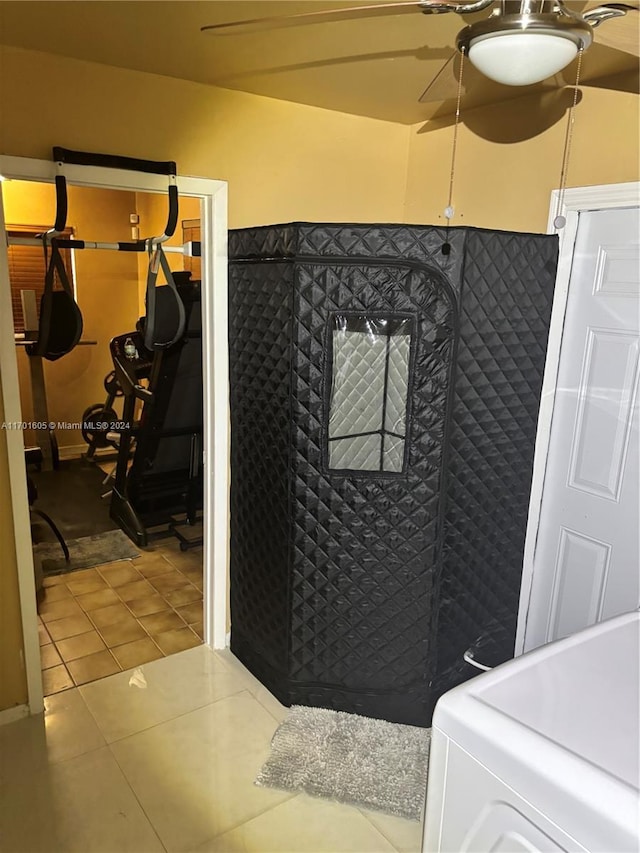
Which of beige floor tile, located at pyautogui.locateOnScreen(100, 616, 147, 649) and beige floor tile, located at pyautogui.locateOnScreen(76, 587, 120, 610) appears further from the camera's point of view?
beige floor tile, located at pyautogui.locateOnScreen(76, 587, 120, 610)

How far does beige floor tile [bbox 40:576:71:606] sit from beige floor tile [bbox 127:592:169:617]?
384 millimetres

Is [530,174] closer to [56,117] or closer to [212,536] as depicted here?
[56,117]

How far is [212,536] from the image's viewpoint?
2766 mm

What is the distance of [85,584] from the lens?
3.51 meters

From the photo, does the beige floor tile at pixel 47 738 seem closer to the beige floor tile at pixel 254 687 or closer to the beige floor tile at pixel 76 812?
the beige floor tile at pixel 76 812

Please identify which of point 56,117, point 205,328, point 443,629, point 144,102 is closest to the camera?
point 56,117

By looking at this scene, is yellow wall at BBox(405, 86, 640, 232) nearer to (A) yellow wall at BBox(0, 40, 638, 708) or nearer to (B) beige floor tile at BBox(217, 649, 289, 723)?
(A) yellow wall at BBox(0, 40, 638, 708)

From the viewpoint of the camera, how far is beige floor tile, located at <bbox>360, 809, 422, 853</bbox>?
1.90 meters

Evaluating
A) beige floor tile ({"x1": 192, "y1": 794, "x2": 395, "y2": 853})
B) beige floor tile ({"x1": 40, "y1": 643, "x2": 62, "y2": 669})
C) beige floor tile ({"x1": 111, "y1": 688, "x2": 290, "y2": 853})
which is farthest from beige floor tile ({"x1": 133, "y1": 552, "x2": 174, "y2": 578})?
beige floor tile ({"x1": 192, "y1": 794, "x2": 395, "y2": 853})

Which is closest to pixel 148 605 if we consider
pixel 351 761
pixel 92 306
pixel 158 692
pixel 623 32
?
pixel 158 692

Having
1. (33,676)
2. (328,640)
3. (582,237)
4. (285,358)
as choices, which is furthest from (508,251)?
(33,676)

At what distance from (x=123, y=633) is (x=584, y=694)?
8.40 feet

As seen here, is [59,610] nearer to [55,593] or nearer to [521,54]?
[55,593]

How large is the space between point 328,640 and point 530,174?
1.96 metres
